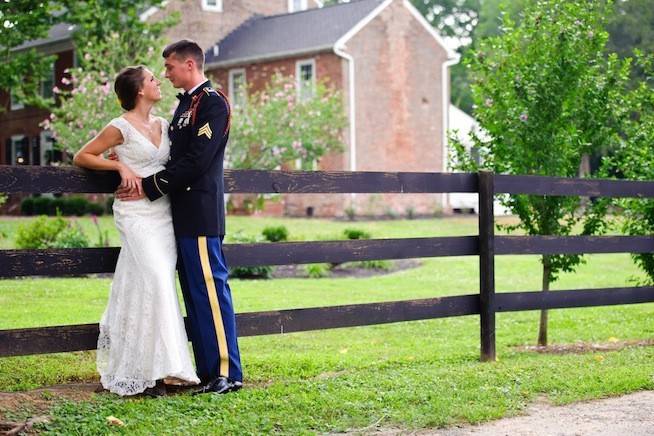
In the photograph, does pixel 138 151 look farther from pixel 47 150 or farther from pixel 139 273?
pixel 47 150

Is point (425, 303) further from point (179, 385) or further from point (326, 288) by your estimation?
point (326, 288)

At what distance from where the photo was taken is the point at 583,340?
35.6 ft

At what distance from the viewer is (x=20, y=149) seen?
40.5m

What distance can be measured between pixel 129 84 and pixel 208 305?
1438mm

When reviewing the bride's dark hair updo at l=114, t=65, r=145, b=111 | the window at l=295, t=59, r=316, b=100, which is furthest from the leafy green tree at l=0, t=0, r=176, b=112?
the bride's dark hair updo at l=114, t=65, r=145, b=111

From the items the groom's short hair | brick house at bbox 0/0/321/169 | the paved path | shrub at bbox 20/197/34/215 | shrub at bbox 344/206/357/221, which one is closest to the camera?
the paved path

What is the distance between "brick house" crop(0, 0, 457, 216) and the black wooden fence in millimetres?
26307

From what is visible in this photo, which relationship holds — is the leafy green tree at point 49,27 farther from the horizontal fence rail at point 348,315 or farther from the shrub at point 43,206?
the horizontal fence rail at point 348,315

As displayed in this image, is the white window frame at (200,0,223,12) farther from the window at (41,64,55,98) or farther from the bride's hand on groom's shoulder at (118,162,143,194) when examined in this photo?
the bride's hand on groom's shoulder at (118,162,143,194)

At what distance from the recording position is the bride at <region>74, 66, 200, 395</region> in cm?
648

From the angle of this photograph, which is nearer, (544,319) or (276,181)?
(276,181)

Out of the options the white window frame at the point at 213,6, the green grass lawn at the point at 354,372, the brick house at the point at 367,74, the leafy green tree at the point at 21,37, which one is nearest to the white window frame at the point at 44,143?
the brick house at the point at 367,74

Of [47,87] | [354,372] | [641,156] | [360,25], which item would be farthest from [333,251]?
[47,87]

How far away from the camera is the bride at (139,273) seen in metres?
6.48
